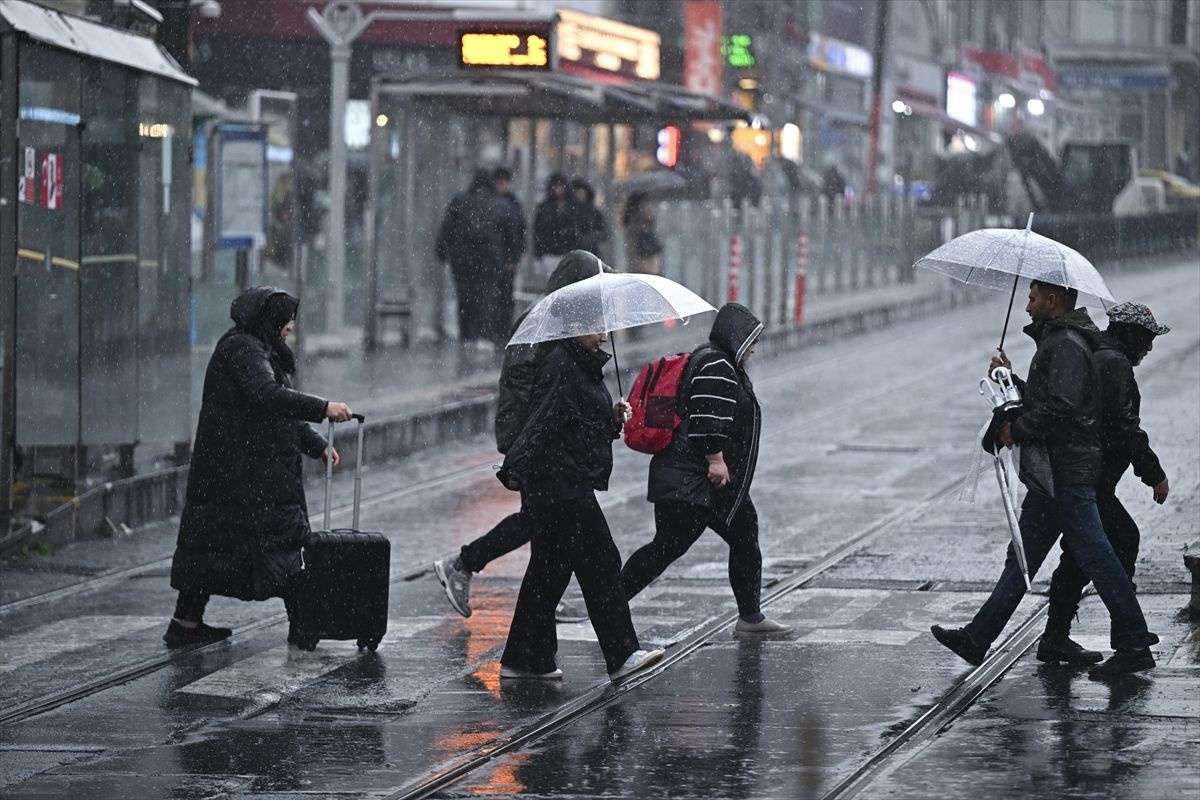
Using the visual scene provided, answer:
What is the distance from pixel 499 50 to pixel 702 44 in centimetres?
2052

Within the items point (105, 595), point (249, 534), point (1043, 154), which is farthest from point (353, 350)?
point (1043, 154)

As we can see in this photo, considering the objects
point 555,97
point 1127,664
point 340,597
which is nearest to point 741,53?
point 555,97

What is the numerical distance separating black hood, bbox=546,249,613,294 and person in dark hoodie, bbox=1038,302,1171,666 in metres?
2.11

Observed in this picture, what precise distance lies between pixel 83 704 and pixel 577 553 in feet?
6.45

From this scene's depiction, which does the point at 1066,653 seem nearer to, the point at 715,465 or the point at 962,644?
the point at 962,644

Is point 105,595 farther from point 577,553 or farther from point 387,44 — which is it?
A: point 387,44

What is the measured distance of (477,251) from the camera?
2341cm

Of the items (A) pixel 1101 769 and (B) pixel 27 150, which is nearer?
(A) pixel 1101 769

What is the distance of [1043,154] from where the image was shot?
173 feet

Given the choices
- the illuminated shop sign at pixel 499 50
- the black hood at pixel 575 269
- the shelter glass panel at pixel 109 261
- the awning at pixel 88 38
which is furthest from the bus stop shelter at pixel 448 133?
the black hood at pixel 575 269

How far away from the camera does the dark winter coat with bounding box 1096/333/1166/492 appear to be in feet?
29.1

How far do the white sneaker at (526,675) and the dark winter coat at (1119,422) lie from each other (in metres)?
2.23

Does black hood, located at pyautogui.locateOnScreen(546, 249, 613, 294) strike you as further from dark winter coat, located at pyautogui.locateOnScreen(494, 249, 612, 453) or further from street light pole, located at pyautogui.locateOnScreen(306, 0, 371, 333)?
street light pole, located at pyautogui.locateOnScreen(306, 0, 371, 333)

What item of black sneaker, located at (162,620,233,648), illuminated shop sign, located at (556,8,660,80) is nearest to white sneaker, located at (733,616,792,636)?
black sneaker, located at (162,620,233,648)
